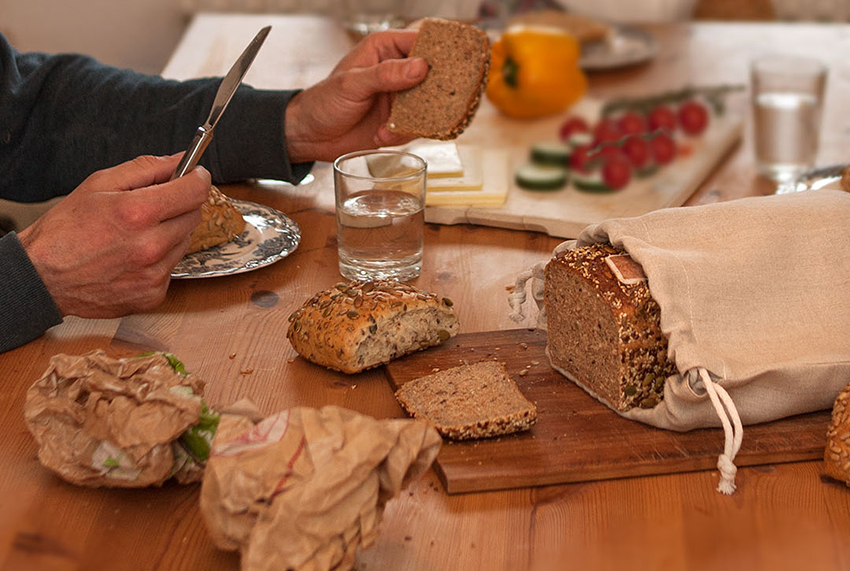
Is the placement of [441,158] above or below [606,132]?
above

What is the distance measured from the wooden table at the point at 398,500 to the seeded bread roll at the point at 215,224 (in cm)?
7

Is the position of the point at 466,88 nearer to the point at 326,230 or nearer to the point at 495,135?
the point at 326,230

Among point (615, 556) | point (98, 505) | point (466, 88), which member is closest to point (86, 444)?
point (98, 505)

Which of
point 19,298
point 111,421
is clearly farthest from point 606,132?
point 111,421

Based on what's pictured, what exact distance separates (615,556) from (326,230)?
3.06 feet

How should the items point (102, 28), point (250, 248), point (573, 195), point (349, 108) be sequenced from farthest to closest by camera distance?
point (102, 28)
point (573, 195)
point (349, 108)
point (250, 248)

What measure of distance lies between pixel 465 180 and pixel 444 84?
0.62 ft

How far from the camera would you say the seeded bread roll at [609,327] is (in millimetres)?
1066

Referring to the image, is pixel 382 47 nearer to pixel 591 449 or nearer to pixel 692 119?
pixel 692 119

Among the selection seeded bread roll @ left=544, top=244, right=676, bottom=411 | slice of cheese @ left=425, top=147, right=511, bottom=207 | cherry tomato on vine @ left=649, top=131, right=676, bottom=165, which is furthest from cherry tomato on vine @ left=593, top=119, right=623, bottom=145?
seeded bread roll @ left=544, top=244, right=676, bottom=411

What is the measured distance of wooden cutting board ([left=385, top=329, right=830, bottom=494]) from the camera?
39.2 inches

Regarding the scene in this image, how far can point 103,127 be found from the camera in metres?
1.81

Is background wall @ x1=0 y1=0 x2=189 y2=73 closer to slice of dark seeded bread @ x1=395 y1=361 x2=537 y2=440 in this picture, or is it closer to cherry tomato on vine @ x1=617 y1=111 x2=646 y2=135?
cherry tomato on vine @ x1=617 y1=111 x2=646 y2=135

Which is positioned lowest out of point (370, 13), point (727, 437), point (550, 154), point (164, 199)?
point (550, 154)
